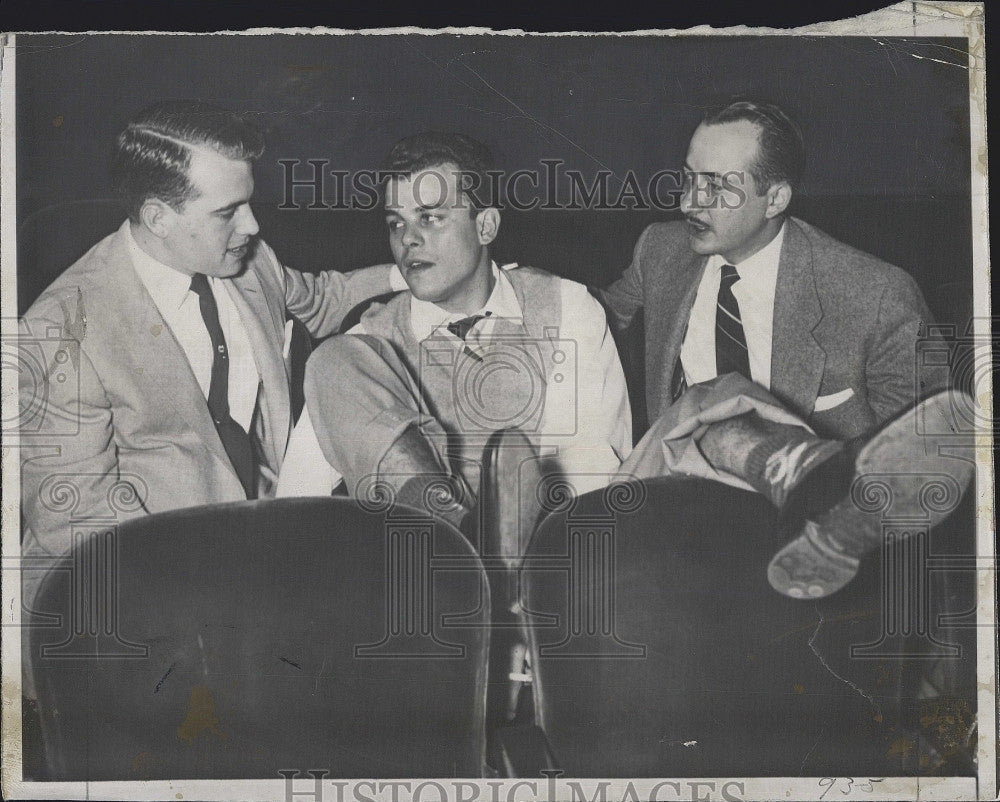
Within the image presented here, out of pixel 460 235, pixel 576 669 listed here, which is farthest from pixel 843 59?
pixel 576 669

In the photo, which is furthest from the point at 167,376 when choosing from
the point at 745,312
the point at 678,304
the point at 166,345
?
the point at 745,312

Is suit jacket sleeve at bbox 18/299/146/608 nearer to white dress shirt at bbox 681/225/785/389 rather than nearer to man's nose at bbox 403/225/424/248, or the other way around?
man's nose at bbox 403/225/424/248

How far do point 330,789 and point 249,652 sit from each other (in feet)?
1.61

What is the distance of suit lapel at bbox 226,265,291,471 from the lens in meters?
2.69

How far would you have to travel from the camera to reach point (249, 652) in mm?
2658

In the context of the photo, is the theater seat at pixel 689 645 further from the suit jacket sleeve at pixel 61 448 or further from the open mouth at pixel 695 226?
the suit jacket sleeve at pixel 61 448

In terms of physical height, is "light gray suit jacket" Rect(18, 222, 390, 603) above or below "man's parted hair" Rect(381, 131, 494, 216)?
below

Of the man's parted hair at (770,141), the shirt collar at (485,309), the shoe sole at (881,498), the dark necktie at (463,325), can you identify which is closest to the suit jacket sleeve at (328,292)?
the shirt collar at (485,309)

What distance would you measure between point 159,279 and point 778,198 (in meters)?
1.97

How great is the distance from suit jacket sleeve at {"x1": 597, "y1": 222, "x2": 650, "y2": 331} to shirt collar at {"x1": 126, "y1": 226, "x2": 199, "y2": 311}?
1320mm

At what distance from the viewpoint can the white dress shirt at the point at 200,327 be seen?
2680mm

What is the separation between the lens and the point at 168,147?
2693 mm

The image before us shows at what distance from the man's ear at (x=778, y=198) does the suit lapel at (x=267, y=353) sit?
62.4 inches

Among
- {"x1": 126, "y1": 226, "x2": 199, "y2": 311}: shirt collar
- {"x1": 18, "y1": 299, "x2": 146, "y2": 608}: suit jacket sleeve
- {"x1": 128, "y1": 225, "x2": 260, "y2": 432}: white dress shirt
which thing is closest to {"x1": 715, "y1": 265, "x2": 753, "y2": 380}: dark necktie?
{"x1": 128, "y1": 225, "x2": 260, "y2": 432}: white dress shirt
